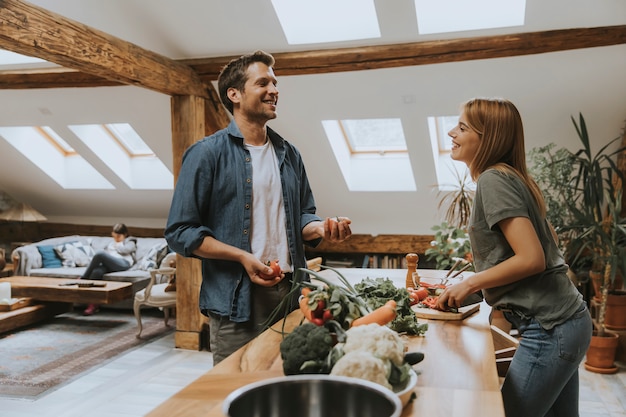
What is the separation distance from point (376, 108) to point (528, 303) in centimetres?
374

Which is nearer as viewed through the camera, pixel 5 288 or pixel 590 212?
pixel 590 212

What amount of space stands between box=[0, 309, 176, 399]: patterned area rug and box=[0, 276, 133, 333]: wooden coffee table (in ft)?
0.37

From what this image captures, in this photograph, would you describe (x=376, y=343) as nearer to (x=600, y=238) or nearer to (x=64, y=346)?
(x=600, y=238)

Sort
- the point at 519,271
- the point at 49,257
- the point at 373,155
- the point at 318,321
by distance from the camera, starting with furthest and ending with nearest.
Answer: the point at 49,257
the point at 373,155
the point at 519,271
the point at 318,321

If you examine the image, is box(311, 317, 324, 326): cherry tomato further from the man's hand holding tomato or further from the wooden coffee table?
the wooden coffee table

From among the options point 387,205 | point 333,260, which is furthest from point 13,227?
point 387,205

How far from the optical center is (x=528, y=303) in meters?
1.65

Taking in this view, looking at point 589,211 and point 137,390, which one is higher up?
point 589,211

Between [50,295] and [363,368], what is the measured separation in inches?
219

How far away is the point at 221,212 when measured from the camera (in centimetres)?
190

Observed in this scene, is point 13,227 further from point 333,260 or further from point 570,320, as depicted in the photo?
point 570,320

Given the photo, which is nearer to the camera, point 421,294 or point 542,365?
point 542,365

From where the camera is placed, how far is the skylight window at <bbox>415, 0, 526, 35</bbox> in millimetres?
4270

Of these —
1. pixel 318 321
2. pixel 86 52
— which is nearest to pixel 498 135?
pixel 318 321
